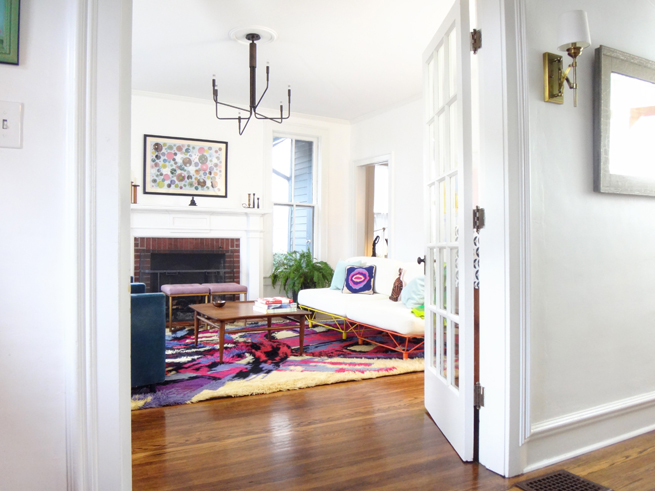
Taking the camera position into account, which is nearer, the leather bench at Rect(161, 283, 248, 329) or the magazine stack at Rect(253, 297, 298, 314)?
the magazine stack at Rect(253, 297, 298, 314)

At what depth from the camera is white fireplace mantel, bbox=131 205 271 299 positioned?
5.46 m

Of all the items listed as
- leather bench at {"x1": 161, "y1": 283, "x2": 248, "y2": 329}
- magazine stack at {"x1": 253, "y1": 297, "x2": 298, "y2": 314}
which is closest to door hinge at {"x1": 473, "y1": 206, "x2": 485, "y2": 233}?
magazine stack at {"x1": 253, "y1": 297, "x2": 298, "y2": 314}

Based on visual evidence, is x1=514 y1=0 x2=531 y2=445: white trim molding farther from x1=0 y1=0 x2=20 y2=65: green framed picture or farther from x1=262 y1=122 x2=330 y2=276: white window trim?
x1=262 y1=122 x2=330 y2=276: white window trim

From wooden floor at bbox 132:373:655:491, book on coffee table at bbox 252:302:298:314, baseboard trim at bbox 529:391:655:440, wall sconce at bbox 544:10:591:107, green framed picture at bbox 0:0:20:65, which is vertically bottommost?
wooden floor at bbox 132:373:655:491

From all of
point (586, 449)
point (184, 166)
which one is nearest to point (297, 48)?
point (184, 166)

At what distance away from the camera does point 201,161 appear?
5.78 metres

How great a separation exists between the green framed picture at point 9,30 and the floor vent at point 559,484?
2.18 metres

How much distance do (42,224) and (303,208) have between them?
5.36 meters

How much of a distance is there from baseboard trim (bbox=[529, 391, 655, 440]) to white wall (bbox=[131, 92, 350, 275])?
458 cm

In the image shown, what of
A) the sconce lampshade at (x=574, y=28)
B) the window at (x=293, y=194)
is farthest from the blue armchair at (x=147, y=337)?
the window at (x=293, y=194)

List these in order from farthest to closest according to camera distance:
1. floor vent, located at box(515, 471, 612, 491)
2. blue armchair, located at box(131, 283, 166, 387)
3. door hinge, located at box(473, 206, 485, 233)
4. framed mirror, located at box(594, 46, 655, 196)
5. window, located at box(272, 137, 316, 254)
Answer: window, located at box(272, 137, 316, 254) < blue armchair, located at box(131, 283, 166, 387) < framed mirror, located at box(594, 46, 655, 196) < door hinge, located at box(473, 206, 485, 233) < floor vent, located at box(515, 471, 612, 491)

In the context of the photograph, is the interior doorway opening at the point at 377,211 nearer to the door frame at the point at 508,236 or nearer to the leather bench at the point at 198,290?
the leather bench at the point at 198,290

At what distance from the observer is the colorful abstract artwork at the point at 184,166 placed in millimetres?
5562

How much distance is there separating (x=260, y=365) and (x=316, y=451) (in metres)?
1.47
